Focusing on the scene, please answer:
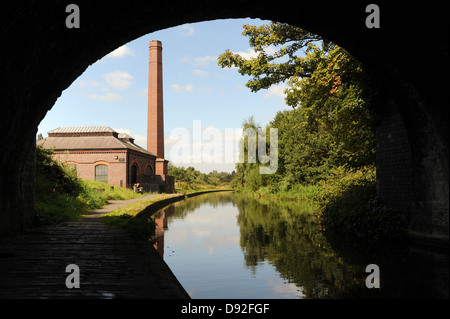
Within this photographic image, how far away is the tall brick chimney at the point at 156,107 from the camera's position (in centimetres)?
3070

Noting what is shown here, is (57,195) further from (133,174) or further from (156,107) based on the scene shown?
(156,107)

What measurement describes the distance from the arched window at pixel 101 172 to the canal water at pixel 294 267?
1786 centimetres

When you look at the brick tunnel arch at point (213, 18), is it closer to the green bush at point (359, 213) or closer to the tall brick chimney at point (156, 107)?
the green bush at point (359, 213)

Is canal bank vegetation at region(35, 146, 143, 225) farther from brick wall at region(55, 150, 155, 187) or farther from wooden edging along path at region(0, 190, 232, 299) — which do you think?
brick wall at region(55, 150, 155, 187)

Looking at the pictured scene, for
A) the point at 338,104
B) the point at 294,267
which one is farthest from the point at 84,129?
the point at 294,267

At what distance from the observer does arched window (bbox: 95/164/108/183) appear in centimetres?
2580

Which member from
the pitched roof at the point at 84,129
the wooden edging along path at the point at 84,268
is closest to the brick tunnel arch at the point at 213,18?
the wooden edging along path at the point at 84,268

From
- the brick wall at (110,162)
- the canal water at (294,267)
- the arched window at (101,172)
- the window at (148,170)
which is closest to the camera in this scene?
the canal water at (294,267)

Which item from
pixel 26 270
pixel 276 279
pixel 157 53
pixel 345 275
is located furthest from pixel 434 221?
pixel 157 53

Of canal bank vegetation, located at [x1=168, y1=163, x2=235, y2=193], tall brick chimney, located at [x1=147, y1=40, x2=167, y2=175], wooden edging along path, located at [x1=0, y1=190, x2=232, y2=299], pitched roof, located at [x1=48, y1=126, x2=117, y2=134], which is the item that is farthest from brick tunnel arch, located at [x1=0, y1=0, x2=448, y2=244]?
canal bank vegetation, located at [x1=168, y1=163, x2=235, y2=193]

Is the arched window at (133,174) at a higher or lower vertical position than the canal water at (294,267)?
higher

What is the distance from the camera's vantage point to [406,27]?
489 centimetres

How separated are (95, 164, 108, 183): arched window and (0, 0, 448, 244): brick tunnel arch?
62.8 feet
